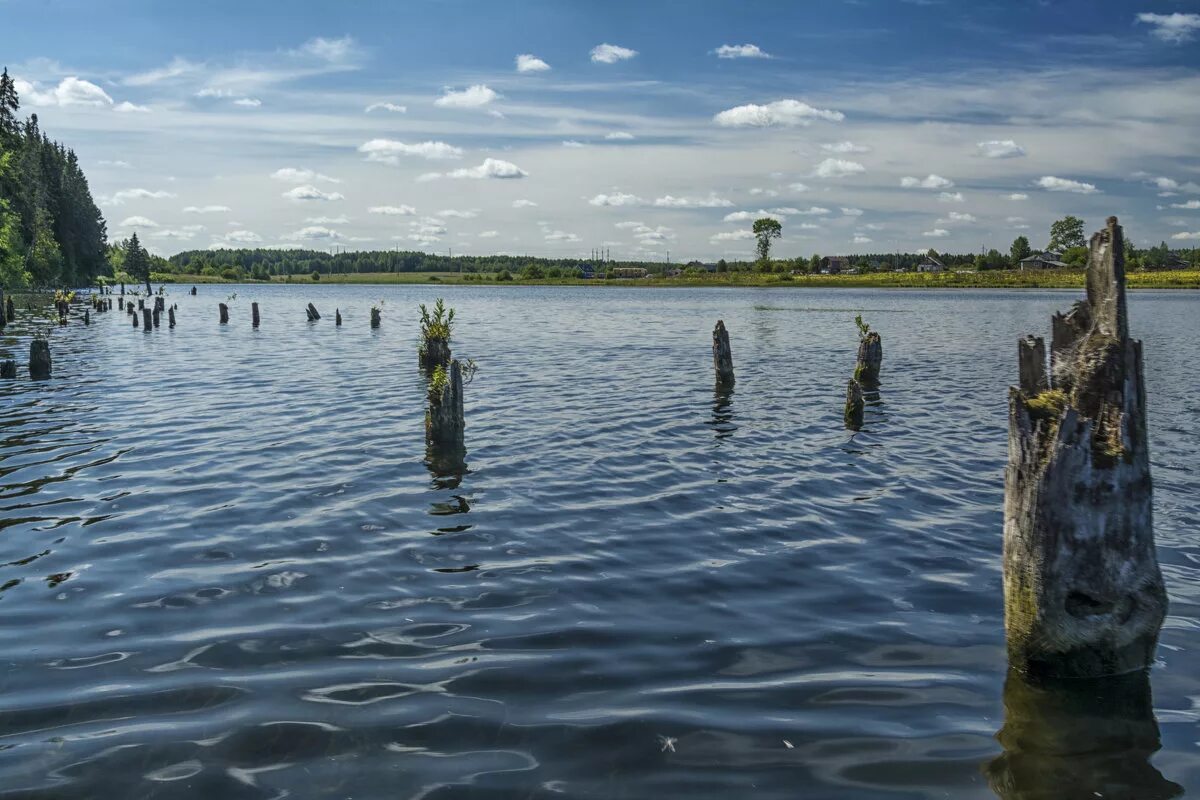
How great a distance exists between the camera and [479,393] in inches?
975

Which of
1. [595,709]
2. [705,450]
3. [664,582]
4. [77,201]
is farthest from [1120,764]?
[77,201]

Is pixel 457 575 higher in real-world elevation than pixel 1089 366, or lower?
lower

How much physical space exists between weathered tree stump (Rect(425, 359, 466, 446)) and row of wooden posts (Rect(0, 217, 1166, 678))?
434 inches

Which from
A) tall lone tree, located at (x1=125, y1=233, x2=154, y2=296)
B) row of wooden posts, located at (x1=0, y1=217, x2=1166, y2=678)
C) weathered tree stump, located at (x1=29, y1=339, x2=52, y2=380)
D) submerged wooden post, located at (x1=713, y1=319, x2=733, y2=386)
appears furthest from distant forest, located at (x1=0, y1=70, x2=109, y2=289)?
row of wooden posts, located at (x1=0, y1=217, x2=1166, y2=678)

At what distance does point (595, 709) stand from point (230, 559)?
217 inches

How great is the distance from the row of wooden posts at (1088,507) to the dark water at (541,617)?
44cm

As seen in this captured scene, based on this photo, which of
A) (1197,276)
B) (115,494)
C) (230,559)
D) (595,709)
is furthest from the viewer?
(1197,276)

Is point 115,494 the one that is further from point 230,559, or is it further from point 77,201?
point 77,201

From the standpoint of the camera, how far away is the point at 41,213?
3866 inches

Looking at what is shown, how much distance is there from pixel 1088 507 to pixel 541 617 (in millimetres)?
4870

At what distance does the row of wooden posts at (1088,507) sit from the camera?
246 inches

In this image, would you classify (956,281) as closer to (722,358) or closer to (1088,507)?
(722,358)

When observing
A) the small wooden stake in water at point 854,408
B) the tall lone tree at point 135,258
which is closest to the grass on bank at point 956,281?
the tall lone tree at point 135,258

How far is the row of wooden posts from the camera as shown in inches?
246
